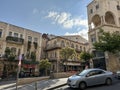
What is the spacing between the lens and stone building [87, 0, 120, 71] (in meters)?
25.4

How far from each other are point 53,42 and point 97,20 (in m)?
14.0

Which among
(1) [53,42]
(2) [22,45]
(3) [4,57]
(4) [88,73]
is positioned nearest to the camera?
(4) [88,73]

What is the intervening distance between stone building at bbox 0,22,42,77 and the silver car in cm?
2013

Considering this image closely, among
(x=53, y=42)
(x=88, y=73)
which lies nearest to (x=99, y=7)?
(x=53, y=42)

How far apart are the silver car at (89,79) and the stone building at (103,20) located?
542 inches

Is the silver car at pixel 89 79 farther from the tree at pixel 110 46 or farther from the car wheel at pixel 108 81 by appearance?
the tree at pixel 110 46

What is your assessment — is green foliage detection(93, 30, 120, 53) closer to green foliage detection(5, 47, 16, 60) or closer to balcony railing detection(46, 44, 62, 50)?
balcony railing detection(46, 44, 62, 50)

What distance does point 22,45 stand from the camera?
1203 inches

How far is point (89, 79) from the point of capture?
1062 cm

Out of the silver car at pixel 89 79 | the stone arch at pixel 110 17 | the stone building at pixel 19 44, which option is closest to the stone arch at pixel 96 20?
the stone arch at pixel 110 17

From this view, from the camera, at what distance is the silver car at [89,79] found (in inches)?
404

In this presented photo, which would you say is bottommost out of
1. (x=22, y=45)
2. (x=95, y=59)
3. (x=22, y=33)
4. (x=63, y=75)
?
(x=63, y=75)

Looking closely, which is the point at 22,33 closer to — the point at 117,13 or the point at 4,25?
the point at 4,25

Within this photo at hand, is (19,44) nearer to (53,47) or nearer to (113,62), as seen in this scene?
(53,47)
